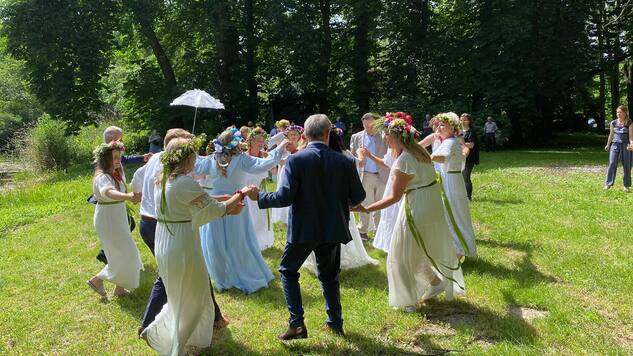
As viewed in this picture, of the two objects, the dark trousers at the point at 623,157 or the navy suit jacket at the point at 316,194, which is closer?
the navy suit jacket at the point at 316,194

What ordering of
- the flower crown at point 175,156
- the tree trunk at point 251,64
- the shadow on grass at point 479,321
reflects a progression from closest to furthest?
the flower crown at point 175,156 < the shadow on grass at point 479,321 < the tree trunk at point 251,64

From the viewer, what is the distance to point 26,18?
72.6 feet

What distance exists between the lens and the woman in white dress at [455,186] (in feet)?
21.7

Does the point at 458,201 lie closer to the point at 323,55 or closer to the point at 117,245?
the point at 117,245

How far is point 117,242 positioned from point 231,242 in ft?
4.40

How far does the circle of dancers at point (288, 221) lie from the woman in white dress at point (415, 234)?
0.01m

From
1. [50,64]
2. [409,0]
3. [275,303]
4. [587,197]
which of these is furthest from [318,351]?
[409,0]

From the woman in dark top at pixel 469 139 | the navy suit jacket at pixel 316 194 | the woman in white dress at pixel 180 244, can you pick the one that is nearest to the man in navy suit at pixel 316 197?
the navy suit jacket at pixel 316 194

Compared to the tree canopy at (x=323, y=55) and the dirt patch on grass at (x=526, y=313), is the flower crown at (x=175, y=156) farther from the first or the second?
the tree canopy at (x=323, y=55)

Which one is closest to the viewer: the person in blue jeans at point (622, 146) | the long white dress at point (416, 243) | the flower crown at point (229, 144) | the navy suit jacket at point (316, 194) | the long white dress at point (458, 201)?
the navy suit jacket at point (316, 194)

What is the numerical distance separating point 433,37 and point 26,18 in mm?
19000

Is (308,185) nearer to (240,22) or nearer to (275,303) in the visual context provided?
(275,303)

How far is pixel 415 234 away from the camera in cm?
532

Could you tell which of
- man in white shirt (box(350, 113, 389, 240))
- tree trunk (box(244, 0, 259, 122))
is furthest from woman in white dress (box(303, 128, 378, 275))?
tree trunk (box(244, 0, 259, 122))
